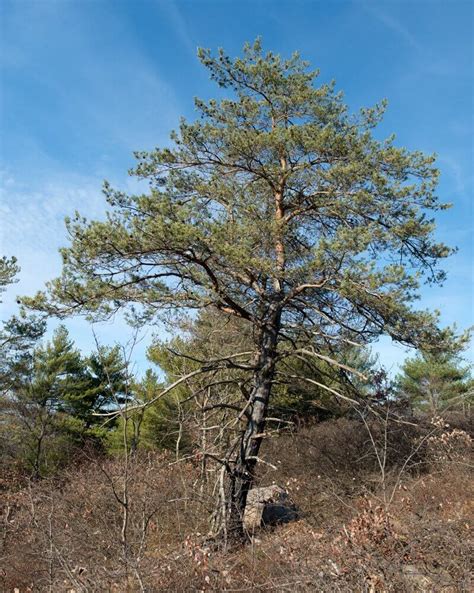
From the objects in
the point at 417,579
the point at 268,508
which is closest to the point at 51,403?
the point at 268,508

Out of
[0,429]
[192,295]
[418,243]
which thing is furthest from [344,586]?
[0,429]

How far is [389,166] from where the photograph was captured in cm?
875

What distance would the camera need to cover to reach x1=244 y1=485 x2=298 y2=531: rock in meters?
9.29

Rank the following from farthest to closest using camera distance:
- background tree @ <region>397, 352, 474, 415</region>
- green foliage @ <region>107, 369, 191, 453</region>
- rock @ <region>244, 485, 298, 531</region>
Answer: background tree @ <region>397, 352, 474, 415</region>, green foliage @ <region>107, 369, 191, 453</region>, rock @ <region>244, 485, 298, 531</region>

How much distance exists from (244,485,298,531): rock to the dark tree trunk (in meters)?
1.12

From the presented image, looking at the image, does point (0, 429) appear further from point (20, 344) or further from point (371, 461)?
point (371, 461)

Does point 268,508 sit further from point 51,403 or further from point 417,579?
point 51,403

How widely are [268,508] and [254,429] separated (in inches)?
99.2

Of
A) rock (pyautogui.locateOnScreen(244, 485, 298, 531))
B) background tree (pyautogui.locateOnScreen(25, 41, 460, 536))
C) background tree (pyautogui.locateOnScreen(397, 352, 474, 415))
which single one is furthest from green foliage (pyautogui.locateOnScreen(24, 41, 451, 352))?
background tree (pyautogui.locateOnScreen(397, 352, 474, 415))

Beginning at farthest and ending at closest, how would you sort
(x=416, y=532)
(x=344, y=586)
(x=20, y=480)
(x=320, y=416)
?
(x=320, y=416), (x=20, y=480), (x=416, y=532), (x=344, y=586)

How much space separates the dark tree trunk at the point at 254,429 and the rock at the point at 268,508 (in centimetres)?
112

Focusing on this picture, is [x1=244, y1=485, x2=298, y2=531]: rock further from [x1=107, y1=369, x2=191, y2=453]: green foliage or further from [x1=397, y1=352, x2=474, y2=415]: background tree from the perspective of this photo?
[x1=397, y1=352, x2=474, y2=415]: background tree

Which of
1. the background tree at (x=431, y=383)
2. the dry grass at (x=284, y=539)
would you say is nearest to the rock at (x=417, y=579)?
the dry grass at (x=284, y=539)

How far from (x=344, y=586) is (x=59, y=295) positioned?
623cm
